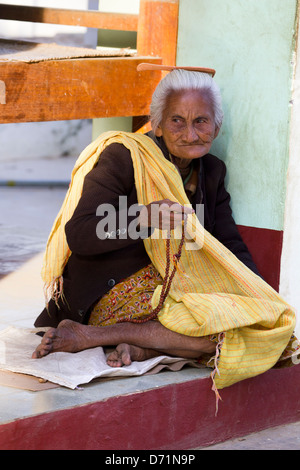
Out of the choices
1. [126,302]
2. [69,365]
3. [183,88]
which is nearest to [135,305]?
[126,302]

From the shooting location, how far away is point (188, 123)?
3.30 meters

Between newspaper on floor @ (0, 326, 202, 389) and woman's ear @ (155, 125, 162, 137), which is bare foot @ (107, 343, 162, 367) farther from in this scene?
woman's ear @ (155, 125, 162, 137)

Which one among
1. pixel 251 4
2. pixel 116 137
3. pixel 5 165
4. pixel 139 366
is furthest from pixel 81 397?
pixel 5 165

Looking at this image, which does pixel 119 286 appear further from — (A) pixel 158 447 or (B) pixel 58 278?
(A) pixel 158 447

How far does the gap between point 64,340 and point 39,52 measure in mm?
1564

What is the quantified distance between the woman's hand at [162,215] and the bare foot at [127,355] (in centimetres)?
51

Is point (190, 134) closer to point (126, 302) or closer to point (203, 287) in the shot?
point (203, 287)

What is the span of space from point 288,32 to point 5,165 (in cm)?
1033

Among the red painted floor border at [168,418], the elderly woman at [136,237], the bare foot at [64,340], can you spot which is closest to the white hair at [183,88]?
the elderly woman at [136,237]

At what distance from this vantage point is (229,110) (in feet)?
11.7

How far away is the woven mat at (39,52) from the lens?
3461 millimetres

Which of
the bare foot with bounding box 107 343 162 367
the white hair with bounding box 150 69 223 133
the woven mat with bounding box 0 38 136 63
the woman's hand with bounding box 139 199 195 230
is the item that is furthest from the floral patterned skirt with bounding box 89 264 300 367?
the woven mat with bounding box 0 38 136 63

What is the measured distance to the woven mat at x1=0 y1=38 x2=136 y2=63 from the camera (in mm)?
3461

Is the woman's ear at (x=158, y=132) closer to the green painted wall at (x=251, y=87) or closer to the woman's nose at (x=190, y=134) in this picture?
the woman's nose at (x=190, y=134)
